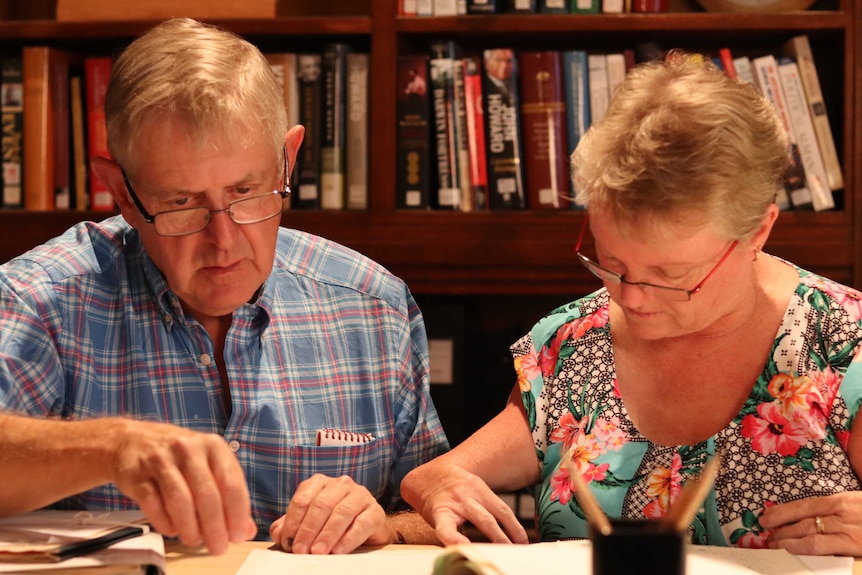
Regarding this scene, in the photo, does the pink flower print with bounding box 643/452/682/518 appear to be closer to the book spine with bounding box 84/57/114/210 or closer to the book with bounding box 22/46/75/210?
the book spine with bounding box 84/57/114/210

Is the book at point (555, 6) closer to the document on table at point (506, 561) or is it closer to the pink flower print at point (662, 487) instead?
the pink flower print at point (662, 487)

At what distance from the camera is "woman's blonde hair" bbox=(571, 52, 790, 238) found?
53.4 inches

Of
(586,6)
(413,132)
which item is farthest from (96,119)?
(586,6)

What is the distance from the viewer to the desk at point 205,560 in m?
1.21

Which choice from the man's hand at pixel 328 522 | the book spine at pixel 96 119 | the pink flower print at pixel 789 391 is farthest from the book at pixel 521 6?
the man's hand at pixel 328 522

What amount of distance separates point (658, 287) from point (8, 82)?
5.46 feet

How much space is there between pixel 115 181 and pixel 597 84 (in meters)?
1.13

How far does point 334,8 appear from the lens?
2.55m

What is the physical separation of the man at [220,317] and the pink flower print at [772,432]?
491mm

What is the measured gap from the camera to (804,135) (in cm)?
226

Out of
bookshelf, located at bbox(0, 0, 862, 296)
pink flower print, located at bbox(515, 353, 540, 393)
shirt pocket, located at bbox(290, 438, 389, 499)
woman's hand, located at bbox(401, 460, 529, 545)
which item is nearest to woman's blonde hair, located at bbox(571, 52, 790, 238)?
pink flower print, located at bbox(515, 353, 540, 393)

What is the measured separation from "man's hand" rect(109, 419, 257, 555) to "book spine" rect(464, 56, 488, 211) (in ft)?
4.40

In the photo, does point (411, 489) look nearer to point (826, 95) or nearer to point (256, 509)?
point (256, 509)

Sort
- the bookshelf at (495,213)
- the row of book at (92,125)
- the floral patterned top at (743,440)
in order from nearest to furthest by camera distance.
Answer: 1. the floral patterned top at (743,440)
2. the bookshelf at (495,213)
3. the row of book at (92,125)
